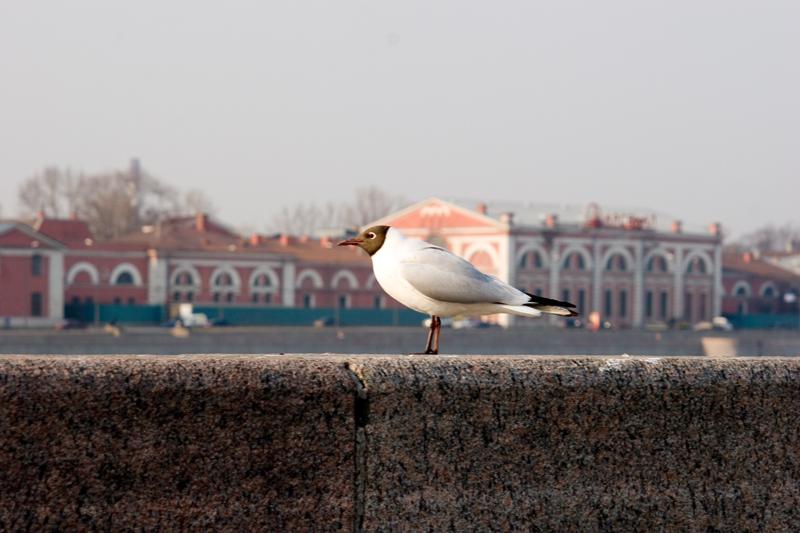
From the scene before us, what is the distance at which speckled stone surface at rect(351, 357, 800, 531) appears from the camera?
12.6ft

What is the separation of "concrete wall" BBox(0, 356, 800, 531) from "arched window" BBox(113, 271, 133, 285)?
8096cm

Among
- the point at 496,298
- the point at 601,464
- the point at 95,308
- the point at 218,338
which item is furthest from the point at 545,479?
the point at 95,308

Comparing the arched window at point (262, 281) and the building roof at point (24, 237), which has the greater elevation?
the building roof at point (24, 237)

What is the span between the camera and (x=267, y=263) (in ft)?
296

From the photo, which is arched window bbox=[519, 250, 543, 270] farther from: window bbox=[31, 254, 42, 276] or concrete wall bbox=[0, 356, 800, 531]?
concrete wall bbox=[0, 356, 800, 531]

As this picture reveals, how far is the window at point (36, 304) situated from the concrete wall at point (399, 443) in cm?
7733

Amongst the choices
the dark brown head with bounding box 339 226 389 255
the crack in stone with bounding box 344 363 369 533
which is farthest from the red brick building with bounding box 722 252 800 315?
the crack in stone with bounding box 344 363 369 533

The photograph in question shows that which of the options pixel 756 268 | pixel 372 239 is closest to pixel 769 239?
pixel 756 268

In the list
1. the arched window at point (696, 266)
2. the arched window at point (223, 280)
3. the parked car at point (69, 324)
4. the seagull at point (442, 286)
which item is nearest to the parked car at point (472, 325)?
the arched window at point (223, 280)

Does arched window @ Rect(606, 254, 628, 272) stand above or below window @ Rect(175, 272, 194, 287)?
above

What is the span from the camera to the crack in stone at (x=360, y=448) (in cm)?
377

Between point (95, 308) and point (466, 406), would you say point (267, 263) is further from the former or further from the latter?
point (466, 406)

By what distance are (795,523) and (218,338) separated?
70383mm

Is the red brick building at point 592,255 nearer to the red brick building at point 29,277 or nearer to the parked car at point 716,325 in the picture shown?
the parked car at point 716,325
